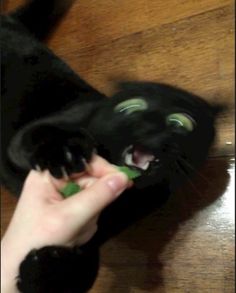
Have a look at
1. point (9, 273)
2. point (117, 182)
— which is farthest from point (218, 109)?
point (9, 273)

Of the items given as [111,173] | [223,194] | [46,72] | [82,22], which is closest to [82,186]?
[111,173]

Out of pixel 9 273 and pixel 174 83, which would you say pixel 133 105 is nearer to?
pixel 174 83

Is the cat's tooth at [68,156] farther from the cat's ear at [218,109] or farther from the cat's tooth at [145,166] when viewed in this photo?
the cat's ear at [218,109]

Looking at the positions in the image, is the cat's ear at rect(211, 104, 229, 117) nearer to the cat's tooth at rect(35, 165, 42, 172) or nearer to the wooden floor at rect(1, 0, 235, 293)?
the wooden floor at rect(1, 0, 235, 293)

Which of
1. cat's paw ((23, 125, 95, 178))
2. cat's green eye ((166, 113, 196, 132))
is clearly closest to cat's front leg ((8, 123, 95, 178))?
cat's paw ((23, 125, 95, 178))

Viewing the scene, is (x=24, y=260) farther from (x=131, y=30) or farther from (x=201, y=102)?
(x=131, y=30)

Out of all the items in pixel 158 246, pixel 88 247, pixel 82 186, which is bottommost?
pixel 158 246
